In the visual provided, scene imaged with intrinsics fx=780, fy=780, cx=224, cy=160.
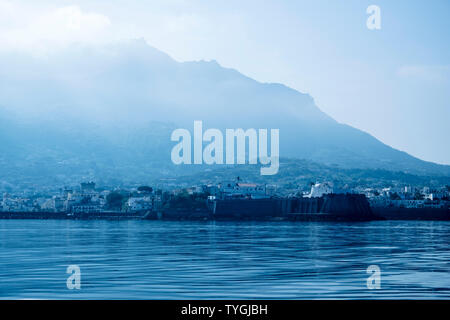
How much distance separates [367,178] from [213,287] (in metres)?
122

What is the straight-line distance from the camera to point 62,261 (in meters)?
21.4

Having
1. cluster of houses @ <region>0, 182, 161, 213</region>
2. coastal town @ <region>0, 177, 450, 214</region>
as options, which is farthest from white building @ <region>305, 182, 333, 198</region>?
cluster of houses @ <region>0, 182, 161, 213</region>

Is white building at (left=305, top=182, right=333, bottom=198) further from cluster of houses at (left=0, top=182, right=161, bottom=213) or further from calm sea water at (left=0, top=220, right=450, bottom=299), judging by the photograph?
calm sea water at (left=0, top=220, right=450, bottom=299)

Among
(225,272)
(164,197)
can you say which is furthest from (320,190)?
(225,272)

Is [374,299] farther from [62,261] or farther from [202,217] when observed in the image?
[202,217]

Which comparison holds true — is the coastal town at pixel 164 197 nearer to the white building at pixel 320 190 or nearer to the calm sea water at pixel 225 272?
the white building at pixel 320 190

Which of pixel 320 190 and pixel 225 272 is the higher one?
pixel 320 190

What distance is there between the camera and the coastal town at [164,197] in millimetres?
92000

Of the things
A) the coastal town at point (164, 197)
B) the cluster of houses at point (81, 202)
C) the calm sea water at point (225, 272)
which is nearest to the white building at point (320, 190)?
the coastal town at point (164, 197)

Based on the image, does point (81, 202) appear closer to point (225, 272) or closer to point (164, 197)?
point (164, 197)

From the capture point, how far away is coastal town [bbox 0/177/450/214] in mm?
92000

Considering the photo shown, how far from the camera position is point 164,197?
3799 inches
